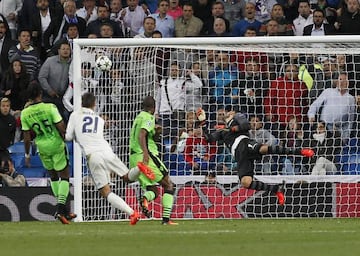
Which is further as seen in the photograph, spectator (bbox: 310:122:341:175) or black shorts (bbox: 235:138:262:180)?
spectator (bbox: 310:122:341:175)

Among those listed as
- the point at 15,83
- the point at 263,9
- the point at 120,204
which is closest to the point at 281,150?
the point at 120,204

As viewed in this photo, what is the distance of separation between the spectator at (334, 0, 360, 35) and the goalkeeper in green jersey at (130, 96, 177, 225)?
5867mm

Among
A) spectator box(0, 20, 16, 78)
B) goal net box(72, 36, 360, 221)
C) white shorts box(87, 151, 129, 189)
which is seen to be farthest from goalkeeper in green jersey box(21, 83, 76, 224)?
spectator box(0, 20, 16, 78)

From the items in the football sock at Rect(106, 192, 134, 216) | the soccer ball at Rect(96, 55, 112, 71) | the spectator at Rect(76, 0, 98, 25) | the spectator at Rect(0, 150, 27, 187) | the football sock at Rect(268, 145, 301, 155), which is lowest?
the spectator at Rect(0, 150, 27, 187)

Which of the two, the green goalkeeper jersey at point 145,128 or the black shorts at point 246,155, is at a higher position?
the green goalkeeper jersey at point 145,128

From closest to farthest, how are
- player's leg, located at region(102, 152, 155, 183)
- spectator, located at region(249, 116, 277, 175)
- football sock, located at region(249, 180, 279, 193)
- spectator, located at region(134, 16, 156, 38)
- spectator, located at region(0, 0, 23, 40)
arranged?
player's leg, located at region(102, 152, 155, 183)
football sock, located at region(249, 180, 279, 193)
spectator, located at region(249, 116, 277, 175)
spectator, located at region(134, 16, 156, 38)
spectator, located at region(0, 0, 23, 40)

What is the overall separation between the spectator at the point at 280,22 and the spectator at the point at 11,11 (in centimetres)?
507

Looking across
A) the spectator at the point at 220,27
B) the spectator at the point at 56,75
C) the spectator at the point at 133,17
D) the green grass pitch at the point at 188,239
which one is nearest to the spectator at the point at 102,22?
the spectator at the point at 133,17

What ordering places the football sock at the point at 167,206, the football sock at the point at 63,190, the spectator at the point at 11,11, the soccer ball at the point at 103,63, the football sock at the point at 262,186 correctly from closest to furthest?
the football sock at the point at 167,206
the football sock at the point at 63,190
the football sock at the point at 262,186
the soccer ball at the point at 103,63
the spectator at the point at 11,11

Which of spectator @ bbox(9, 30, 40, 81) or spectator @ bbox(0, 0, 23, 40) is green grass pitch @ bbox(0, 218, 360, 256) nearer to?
spectator @ bbox(9, 30, 40, 81)

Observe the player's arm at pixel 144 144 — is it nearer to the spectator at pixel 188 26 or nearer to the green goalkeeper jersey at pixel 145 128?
the green goalkeeper jersey at pixel 145 128

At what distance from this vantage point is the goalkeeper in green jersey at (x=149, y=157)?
17.5 metres

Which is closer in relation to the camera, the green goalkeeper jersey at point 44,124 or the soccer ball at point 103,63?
the green goalkeeper jersey at point 44,124

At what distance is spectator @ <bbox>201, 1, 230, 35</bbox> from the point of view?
23.5 metres
